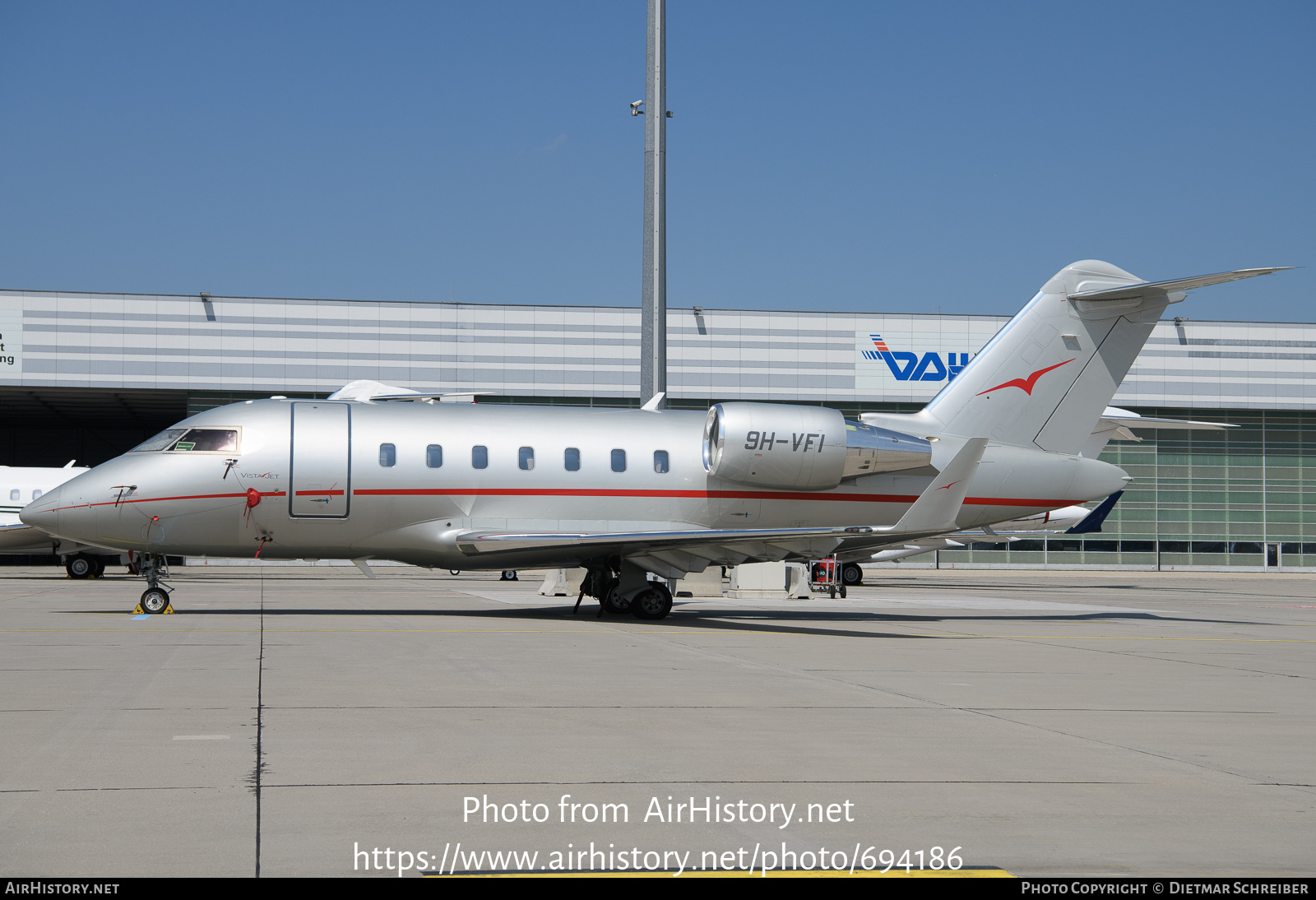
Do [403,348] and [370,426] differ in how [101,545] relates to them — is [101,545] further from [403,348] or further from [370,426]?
[403,348]

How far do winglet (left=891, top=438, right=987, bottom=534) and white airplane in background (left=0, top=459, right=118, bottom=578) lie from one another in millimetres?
29860

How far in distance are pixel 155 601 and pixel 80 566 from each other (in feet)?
76.6

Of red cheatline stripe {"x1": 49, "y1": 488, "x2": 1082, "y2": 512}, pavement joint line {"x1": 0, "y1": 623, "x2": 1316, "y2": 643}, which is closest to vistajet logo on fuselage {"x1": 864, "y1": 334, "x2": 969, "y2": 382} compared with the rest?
red cheatline stripe {"x1": 49, "y1": 488, "x2": 1082, "y2": 512}

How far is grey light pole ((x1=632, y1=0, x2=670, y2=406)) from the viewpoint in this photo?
2950cm

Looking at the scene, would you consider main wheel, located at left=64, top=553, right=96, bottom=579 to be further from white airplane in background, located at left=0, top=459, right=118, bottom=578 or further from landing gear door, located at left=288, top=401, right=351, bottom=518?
landing gear door, located at left=288, top=401, right=351, bottom=518

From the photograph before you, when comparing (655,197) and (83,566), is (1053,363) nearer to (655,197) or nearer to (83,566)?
(655,197)

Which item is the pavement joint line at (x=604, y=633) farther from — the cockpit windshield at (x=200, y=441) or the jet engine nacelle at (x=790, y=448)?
the cockpit windshield at (x=200, y=441)

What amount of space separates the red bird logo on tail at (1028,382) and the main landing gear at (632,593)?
703 cm

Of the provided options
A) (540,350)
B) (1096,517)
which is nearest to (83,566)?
(540,350)

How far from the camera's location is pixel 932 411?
858 inches

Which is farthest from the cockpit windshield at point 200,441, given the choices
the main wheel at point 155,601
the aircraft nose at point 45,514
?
the main wheel at point 155,601

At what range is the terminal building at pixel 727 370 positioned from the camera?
55438 mm
